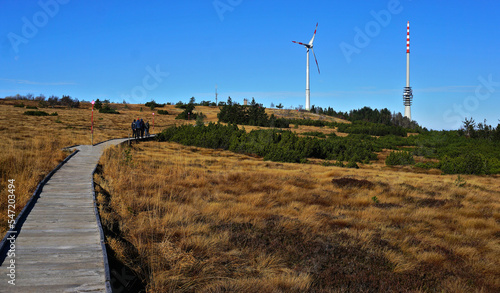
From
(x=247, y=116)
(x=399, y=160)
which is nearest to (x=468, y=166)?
(x=399, y=160)

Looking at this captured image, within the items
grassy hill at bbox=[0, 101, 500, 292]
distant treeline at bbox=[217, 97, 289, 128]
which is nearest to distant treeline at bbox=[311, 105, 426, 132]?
distant treeline at bbox=[217, 97, 289, 128]

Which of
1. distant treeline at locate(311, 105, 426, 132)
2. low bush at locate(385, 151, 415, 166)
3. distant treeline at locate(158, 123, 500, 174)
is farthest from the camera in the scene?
distant treeline at locate(311, 105, 426, 132)

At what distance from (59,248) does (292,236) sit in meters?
5.19

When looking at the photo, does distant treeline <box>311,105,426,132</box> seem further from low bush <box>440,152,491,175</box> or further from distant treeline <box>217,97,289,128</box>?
low bush <box>440,152,491,175</box>

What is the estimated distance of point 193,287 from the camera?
5.87m

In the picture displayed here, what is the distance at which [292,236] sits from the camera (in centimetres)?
872

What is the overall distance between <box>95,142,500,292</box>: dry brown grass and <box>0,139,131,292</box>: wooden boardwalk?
0.61 meters

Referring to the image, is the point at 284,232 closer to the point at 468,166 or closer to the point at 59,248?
the point at 59,248

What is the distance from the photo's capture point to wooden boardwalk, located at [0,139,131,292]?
455 centimetres

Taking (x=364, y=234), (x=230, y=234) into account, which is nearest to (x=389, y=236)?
(x=364, y=234)

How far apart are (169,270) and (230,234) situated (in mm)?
2558

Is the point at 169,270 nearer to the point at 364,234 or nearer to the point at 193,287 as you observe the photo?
the point at 193,287

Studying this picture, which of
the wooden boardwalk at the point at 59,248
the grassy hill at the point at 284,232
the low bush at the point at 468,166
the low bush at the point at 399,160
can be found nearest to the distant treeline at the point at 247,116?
the low bush at the point at 399,160

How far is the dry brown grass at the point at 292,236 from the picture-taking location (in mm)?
6391
